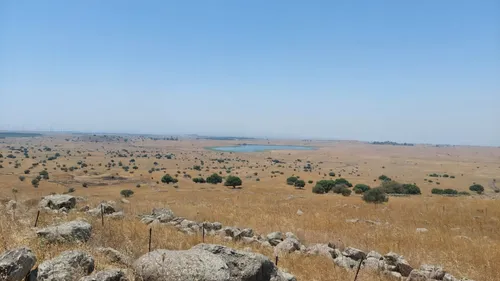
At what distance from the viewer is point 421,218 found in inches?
682

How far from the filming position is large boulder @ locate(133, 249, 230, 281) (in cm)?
484

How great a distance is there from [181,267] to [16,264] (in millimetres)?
2289

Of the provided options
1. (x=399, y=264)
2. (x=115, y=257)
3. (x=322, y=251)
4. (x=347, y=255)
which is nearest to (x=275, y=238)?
(x=322, y=251)

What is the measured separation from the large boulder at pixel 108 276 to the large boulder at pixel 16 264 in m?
0.84

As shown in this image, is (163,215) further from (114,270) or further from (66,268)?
(66,268)

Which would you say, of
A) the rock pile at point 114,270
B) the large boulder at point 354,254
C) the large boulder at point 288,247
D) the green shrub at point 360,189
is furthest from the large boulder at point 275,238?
the green shrub at point 360,189

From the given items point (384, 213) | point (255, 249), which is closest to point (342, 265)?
point (255, 249)

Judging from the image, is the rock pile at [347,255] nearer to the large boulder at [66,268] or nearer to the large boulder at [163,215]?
the large boulder at [163,215]

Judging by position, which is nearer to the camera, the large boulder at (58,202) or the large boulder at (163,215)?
the large boulder at (163,215)

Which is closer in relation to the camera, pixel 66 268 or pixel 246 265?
pixel 66 268

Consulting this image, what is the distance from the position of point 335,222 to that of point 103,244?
1011 cm

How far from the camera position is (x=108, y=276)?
4.96 m

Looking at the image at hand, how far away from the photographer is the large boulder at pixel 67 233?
6937 mm

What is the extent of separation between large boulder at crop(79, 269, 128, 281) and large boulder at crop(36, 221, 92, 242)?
2.46 metres
